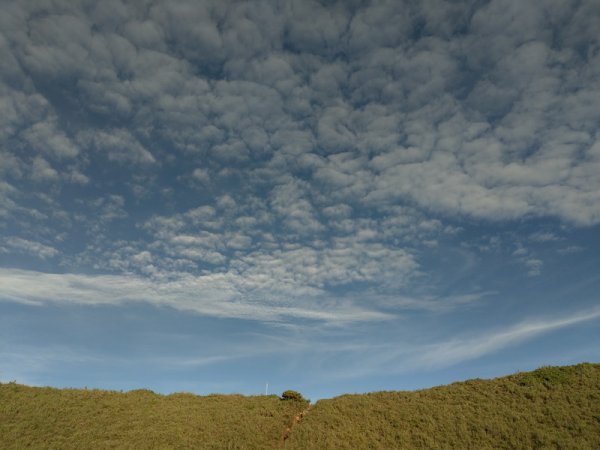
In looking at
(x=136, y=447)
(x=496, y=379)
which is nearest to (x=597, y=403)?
(x=496, y=379)

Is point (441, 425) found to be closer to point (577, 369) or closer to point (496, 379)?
point (496, 379)

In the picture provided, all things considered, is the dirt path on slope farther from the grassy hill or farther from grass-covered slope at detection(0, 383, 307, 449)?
grass-covered slope at detection(0, 383, 307, 449)

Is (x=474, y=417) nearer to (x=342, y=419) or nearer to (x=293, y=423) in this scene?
(x=342, y=419)

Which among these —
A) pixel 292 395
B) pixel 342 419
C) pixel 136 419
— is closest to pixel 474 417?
pixel 342 419

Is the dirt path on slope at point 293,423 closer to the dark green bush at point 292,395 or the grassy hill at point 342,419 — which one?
the grassy hill at point 342,419

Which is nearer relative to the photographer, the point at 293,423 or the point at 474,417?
the point at 474,417

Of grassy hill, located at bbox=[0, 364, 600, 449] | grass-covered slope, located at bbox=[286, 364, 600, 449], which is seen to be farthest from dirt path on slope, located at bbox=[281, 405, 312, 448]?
grass-covered slope, located at bbox=[286, 364, 600, 449]

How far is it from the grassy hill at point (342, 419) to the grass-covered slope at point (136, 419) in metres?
0.08

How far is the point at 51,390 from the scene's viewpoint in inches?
1420

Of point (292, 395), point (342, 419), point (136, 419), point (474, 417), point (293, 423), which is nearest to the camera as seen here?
point (474, 417)

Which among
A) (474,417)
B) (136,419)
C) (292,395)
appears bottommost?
(474,417)

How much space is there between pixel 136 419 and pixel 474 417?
85.2 ft

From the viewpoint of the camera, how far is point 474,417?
2722 centimetres

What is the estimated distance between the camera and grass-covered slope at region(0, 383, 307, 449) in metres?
27.8
